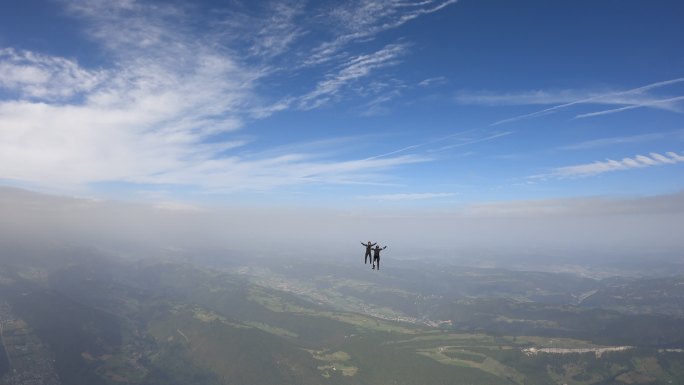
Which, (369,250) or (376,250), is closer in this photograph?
(376,250)

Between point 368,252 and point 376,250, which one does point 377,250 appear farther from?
point 368,252

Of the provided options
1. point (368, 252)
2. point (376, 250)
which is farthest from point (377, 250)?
point (368, 252)

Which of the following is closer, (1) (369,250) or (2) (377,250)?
(2) (377,250)

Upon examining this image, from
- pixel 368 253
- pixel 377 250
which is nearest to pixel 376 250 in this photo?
pixel 377 250

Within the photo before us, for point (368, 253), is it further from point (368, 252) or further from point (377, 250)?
point (377, 250)

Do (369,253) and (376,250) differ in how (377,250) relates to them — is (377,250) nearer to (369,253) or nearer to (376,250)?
(376,250)

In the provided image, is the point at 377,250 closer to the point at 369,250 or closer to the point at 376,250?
the point at 376,250

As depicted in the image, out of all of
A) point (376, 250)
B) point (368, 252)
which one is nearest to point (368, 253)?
point (368, 252)
